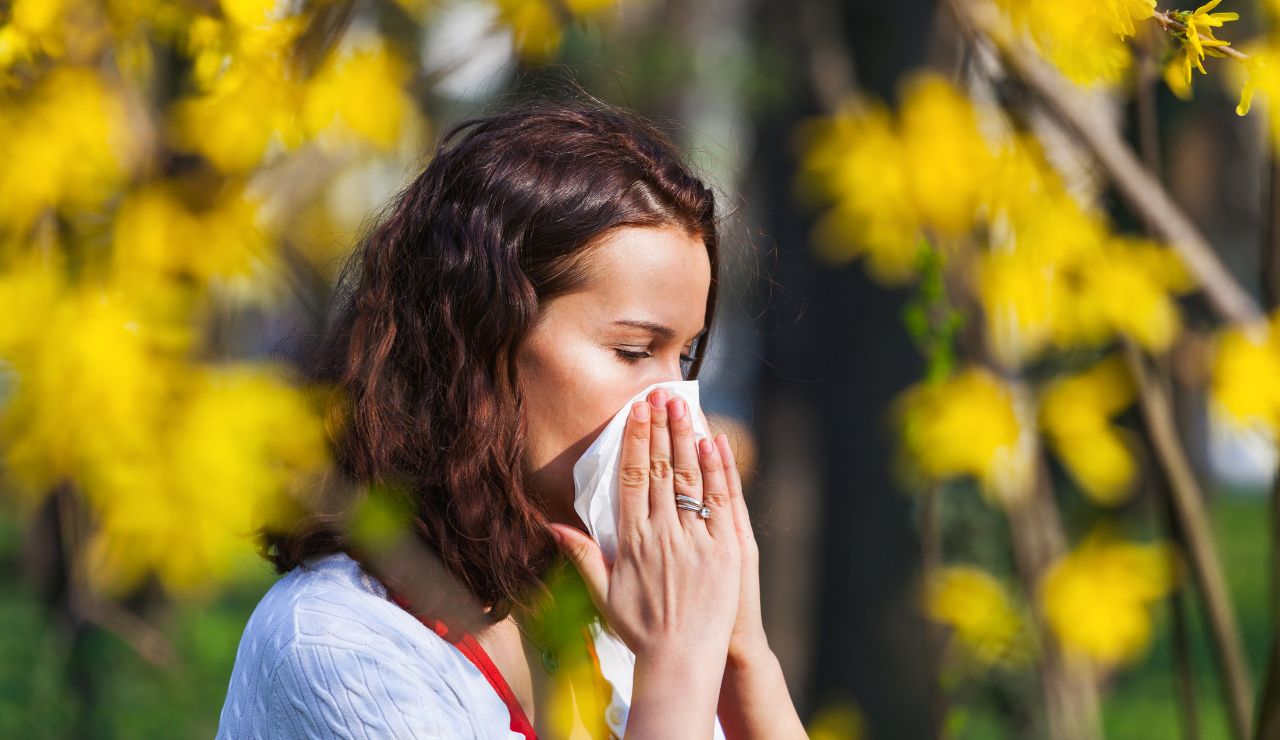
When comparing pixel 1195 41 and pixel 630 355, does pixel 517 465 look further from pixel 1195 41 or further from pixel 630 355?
pixel 1195 41

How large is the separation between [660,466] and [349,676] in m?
0.44

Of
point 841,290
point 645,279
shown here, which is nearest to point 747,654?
point 645,279

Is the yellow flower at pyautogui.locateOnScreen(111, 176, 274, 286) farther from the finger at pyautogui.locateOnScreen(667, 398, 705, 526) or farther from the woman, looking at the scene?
the finger at pyautogui.locateOnScreen(667, 398, 705, 526)

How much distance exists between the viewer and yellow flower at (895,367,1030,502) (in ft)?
9.77

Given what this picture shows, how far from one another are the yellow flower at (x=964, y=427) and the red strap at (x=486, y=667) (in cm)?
154

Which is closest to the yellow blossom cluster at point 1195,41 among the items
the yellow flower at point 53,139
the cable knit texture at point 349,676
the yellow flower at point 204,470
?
the cable knit texture at point 349,676

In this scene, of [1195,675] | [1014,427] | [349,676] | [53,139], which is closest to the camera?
[349,676]

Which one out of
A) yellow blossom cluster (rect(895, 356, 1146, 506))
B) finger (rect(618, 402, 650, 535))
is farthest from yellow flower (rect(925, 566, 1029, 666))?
finger (rect(618, 402, 650, 535))

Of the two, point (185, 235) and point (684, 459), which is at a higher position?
point (684, 459)

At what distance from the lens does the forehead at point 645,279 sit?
167 centimetres

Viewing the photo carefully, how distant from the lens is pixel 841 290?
15.7ft

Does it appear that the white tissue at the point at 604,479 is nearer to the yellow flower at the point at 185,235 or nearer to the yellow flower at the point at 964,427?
the yellow flower at the point at 185,235

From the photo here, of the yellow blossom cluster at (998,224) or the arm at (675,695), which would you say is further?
the yellow blossom cluster at (998,224)

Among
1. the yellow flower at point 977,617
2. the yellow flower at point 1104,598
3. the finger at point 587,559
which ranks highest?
the finger at point 587,559
